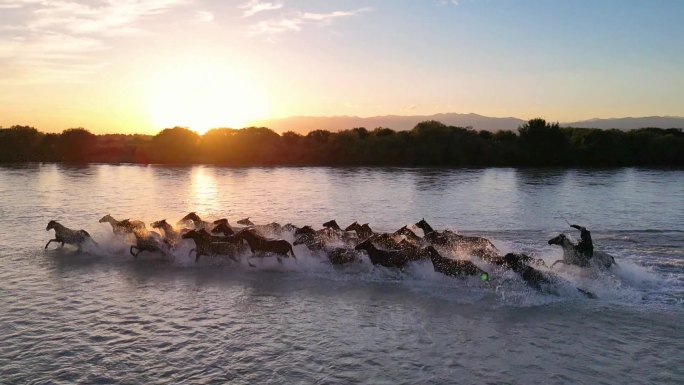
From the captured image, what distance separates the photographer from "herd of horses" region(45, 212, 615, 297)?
13.0 m

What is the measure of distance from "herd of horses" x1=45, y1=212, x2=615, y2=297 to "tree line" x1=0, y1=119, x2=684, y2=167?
61896 millimetres

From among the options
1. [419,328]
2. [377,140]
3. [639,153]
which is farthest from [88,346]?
[639,153]

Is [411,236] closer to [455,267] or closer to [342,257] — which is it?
[342,257]

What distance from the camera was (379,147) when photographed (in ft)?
268

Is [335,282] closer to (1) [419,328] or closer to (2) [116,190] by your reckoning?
(1) [419,328]

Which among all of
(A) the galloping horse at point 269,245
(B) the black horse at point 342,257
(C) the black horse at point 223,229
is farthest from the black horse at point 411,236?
(C) the black horse at point 223,229

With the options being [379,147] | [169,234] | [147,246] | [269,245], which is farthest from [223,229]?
[379,147]

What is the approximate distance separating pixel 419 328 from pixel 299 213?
1674 cm

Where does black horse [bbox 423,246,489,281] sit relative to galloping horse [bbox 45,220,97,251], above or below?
below

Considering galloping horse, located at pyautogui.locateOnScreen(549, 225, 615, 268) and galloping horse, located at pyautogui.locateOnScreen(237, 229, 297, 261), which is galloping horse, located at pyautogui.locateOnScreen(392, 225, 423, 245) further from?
galloping horse, located at pyautogui.locateOnScreen(549, 225, 615, 268)

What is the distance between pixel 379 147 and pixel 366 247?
2690 inches

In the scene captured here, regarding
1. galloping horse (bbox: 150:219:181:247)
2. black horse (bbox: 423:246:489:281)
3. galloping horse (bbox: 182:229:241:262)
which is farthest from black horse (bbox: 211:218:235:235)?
black horse (bbox: 423:246:489:281)

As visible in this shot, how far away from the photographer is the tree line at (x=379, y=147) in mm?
79500

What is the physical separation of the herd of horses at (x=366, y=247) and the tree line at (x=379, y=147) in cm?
6190
